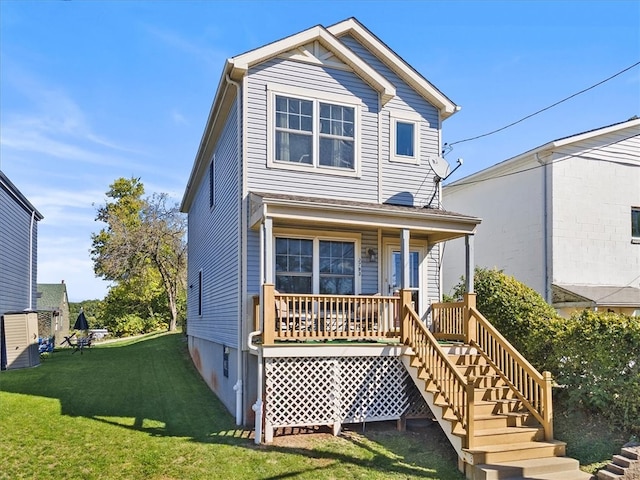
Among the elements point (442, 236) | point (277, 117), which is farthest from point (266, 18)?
point (442, 236)

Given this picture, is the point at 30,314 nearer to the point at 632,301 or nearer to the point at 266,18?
the point at 266,18

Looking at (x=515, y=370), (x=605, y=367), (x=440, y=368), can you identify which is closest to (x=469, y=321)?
(x=515, y=370)

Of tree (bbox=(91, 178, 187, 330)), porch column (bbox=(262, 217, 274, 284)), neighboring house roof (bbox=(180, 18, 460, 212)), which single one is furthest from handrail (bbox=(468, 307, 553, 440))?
tree (bbox=(91, 178, 187, 330))

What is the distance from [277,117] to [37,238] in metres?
19.0

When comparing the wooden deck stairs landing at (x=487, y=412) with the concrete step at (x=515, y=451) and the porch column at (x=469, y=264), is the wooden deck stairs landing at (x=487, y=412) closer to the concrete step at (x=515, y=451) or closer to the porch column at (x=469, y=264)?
the concrete step at (x=515, y=451)

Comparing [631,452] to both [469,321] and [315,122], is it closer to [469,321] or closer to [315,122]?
[469,321]

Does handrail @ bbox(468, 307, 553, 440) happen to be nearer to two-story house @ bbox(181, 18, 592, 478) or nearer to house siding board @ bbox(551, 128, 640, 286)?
two-story house @ bbox(181, 18, 592, 478)

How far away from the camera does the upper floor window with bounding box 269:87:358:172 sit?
9664 millimetres

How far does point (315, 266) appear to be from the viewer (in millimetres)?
9781

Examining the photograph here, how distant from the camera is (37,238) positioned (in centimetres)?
2312

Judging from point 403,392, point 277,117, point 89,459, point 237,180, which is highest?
point 277,117

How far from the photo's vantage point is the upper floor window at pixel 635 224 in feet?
49.3

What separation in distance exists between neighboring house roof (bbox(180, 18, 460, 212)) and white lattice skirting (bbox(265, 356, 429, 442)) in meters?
5.66

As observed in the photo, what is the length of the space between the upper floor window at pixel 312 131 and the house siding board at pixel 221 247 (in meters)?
0.94
